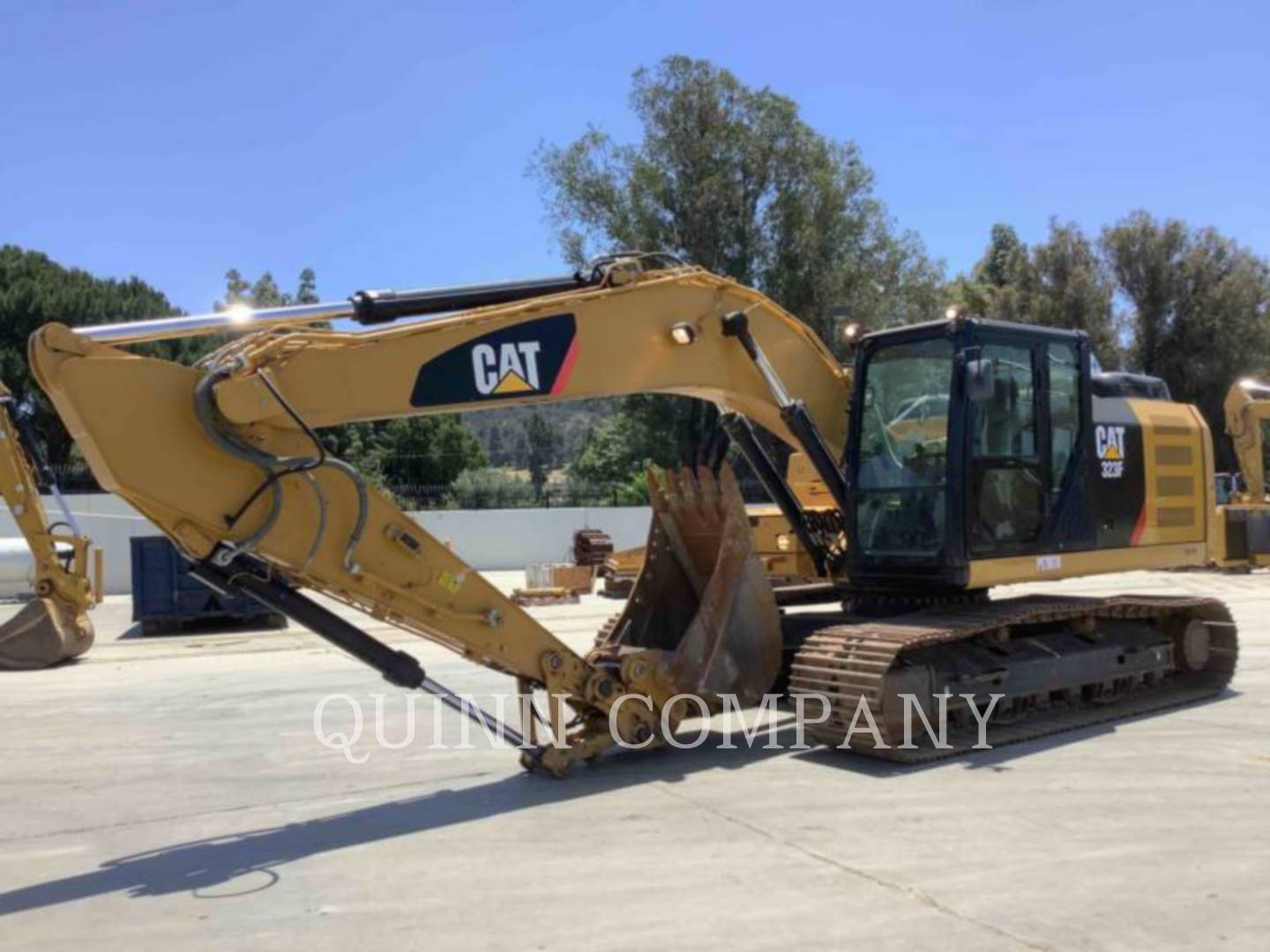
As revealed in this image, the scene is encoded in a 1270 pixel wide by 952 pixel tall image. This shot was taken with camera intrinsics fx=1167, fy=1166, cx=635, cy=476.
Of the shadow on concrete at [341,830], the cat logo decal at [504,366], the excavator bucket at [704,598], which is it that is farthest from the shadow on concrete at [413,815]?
the cat logo decal at [504,366]

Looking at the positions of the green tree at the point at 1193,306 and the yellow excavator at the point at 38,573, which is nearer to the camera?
the yellow excavator at the point at 38,573

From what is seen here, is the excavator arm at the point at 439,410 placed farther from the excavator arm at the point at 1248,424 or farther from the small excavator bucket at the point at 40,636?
the excavator arm at the point at 1248,424

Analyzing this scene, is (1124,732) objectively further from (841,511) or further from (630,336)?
(630,336)

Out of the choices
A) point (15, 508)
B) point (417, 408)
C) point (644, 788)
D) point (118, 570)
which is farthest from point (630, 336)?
point (118, 570)

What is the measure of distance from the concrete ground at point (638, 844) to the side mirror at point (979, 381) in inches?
92.6

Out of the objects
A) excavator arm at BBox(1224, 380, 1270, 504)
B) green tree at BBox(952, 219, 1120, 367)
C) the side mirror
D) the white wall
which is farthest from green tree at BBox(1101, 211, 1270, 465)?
the side mirror

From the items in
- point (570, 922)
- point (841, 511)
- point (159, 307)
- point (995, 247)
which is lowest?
point (570, 922)

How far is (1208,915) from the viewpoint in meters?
4.72

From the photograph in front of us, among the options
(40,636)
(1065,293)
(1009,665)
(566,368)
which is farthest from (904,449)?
(1065,293)

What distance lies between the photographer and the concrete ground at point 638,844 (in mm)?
4738

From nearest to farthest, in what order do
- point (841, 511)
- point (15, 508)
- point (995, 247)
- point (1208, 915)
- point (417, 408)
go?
point (1208, 915) < point (417, 408) < point (841, 511) < point (15, 508) < point (995, 247)

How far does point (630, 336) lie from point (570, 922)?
3.84 meters

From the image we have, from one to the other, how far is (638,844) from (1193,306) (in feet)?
126

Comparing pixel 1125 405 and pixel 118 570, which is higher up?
pixel 1125 405
